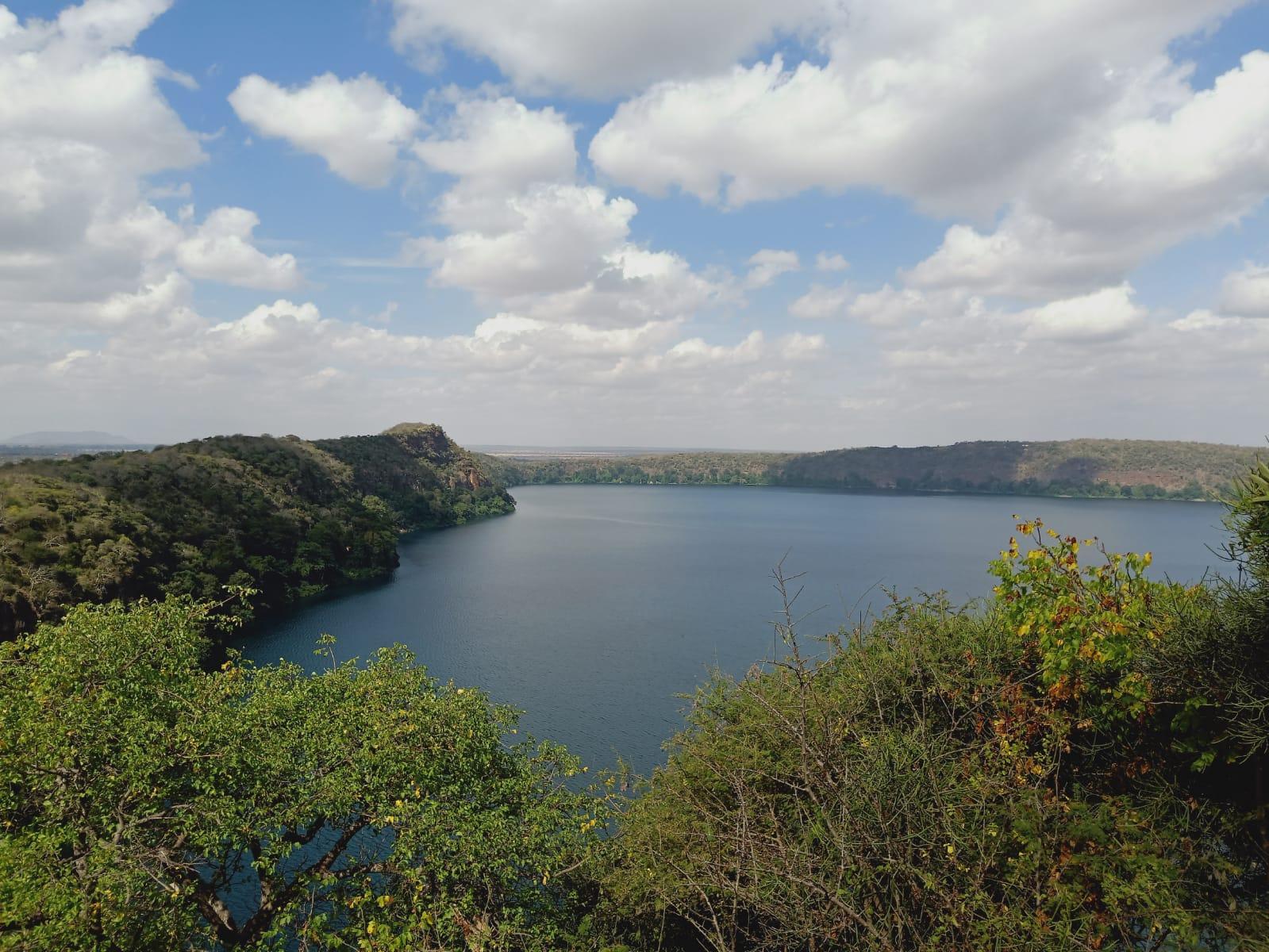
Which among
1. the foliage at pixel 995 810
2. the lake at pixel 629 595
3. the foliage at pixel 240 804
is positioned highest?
the foliage at pixel 995 810

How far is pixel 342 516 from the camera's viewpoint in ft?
297

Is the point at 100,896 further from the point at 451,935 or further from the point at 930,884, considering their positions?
the point at 930,884

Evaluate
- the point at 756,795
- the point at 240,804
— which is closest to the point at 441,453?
the point at 240,804

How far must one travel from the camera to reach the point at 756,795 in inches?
402

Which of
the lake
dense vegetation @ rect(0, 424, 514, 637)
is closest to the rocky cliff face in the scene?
the lake

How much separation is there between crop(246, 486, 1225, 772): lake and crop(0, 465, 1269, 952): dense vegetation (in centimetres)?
428

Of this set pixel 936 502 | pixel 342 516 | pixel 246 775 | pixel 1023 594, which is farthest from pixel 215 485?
pixel 936 502

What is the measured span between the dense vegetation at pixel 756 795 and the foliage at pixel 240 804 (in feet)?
0.23

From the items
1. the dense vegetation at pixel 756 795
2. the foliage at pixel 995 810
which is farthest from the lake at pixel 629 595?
the dense vegetation at pixel 756 795

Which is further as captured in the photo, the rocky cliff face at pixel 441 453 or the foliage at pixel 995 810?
the rocky cliff face at pixel 441 453

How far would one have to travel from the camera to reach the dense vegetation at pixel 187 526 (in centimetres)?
4506

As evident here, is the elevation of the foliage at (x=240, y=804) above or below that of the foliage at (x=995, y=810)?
below

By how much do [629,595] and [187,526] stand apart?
135ft

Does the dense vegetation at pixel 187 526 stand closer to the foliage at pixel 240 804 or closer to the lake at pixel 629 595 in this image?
the lake at pixel 629 595
